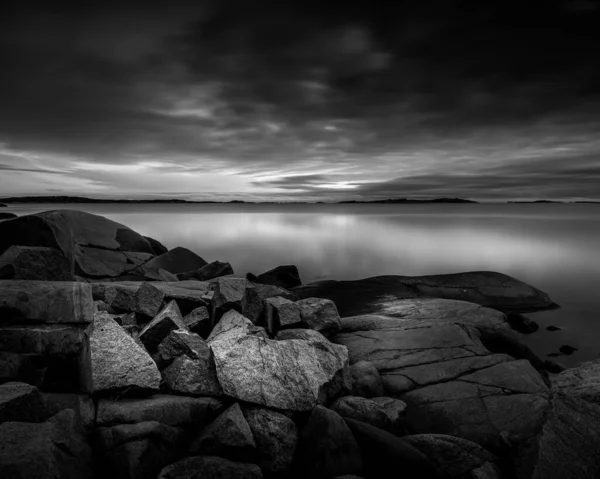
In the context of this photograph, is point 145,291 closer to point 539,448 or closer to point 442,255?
point 539,448

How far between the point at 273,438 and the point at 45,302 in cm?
377

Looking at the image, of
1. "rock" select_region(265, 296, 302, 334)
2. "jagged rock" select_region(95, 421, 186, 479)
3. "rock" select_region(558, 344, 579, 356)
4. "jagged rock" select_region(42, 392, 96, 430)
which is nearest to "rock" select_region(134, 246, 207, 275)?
"rock" select_region(265, 296, 302, 334)

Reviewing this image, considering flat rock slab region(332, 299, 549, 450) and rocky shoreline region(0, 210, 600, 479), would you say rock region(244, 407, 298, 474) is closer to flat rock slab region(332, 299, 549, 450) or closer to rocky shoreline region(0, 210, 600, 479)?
rocky shoreline region(0, 210, 600, 479)

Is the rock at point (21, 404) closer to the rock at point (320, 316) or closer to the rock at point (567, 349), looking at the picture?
the rock at point (320, 316)

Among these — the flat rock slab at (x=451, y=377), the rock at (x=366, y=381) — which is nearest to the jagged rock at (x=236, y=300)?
the flat rock slab at (x=451, y=377)

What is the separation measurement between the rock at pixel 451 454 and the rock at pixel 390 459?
0.88 ft

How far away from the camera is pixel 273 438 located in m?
4.20

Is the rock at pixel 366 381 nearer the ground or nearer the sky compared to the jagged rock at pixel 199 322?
nearer the ground

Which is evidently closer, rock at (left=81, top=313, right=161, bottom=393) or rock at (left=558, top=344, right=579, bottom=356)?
rock at (left=81, top=313, right=161, bottom=393)

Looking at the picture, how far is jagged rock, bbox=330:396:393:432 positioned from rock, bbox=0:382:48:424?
3.40 meters

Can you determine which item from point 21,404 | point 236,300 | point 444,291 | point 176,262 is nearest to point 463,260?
point 444,291

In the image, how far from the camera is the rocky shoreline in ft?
11.9

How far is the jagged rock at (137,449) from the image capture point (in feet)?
11.8

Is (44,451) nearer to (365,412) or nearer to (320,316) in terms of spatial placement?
(365,412)
